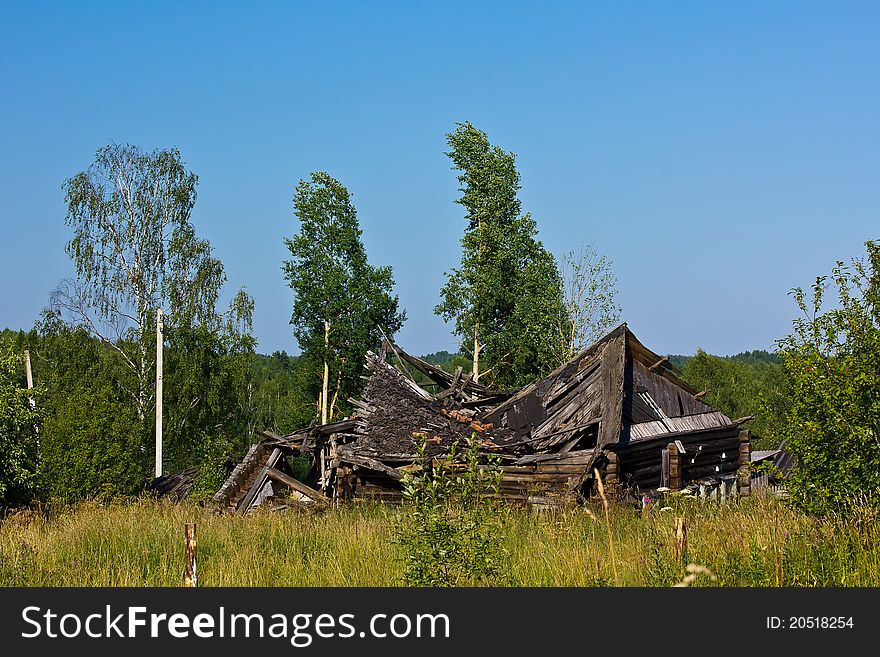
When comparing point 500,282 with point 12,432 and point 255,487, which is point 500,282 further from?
point 12,432

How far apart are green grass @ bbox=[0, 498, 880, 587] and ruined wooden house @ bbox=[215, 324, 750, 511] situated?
6.37 meters

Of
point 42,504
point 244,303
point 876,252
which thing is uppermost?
point 244,303

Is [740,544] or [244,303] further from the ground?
[244,303]

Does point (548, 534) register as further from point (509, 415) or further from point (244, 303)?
point (244, 303)

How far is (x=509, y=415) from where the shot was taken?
1981cm

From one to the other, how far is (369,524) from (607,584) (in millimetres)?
4827

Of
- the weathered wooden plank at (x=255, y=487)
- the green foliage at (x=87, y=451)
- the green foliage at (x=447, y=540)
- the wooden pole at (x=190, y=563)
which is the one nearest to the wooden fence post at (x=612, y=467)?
the weathered wooden plank at (x=255, y=487)

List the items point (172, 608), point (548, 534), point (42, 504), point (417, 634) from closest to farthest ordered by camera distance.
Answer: point (417, 634), point (172, 608), point (548, 534), point (42, 504)

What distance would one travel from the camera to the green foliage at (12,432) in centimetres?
1738

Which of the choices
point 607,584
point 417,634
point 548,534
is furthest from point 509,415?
point 417,634

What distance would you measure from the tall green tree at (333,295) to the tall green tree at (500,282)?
2955 millimetres

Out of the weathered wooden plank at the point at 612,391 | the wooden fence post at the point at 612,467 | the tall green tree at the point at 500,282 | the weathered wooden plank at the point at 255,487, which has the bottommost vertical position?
the weathered wooden plank at the point at 255,487

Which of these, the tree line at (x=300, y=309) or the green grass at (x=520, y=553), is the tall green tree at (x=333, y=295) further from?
the green grass at (x=520, y=553)

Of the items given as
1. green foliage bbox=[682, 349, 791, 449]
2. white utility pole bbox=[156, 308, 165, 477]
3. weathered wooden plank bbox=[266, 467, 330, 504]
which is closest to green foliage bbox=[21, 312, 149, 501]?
weathered wooden plank bbox=[266, 467, 330, 504]
